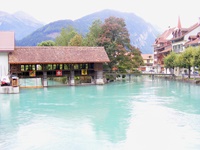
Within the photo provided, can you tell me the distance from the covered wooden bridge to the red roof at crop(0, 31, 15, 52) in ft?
1.93

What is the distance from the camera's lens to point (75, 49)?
109ft

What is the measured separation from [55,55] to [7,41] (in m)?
4.76

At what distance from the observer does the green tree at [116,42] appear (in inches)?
1442

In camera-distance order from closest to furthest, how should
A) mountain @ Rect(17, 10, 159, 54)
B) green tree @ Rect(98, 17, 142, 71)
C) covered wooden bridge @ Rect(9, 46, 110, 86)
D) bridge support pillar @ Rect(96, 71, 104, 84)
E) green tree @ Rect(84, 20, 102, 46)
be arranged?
covered wooden bridge @ Rect(9, 46, 110, 86), bridge support pillar @ Rect(96, 71, 104, 84), green tree @ Rect(98, 17, 142, 71), green tree @ Rect(84, 20, 102, 46), mountain @ Rect(17, 10, 159, 54)

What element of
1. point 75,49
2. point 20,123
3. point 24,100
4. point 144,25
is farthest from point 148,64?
point 144,25

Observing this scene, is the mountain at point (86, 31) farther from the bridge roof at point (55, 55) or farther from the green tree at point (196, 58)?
the green tree at point (196, 58)

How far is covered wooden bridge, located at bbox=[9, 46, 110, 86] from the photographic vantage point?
30469 mm

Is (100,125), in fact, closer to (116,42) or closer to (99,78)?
(99,78)

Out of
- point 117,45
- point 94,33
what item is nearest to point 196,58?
point 117,45

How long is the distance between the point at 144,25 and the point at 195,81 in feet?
559

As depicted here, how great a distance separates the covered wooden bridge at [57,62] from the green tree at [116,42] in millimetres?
3170

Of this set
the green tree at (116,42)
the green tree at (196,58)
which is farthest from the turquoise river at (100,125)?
the green tree at (116,42)

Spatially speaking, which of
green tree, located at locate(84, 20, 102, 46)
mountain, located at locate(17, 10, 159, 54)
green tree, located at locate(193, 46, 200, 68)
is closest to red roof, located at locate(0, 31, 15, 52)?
green tree, located at locate(84, 20, 102, 46)

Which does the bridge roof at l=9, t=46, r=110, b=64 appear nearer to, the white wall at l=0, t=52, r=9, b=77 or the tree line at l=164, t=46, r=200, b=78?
the white wall at l=0, t=52, r=9, b=77
